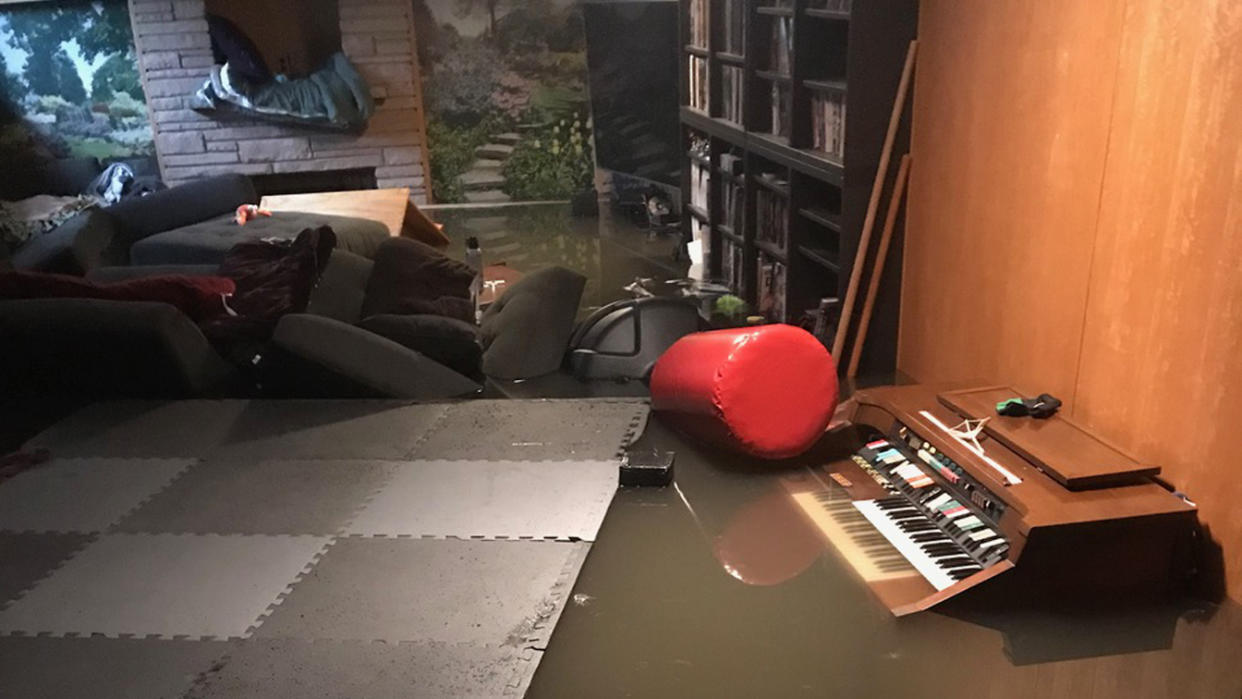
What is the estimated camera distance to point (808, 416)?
9.59ft

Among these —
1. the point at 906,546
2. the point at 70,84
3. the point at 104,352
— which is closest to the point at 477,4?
the point at 70,84

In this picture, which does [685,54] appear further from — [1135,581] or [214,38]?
[1135,581]

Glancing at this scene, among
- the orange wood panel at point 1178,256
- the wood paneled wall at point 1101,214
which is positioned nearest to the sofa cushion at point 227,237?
the wood paneled wall at point 1101,214

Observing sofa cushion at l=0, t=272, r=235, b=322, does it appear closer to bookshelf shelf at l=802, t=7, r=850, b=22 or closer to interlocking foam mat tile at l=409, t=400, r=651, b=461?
interlocking foam mat tile at l=409, t=400, r=651, b=461

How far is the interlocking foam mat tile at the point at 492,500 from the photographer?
8.87 ft

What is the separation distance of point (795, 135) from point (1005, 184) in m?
1.32

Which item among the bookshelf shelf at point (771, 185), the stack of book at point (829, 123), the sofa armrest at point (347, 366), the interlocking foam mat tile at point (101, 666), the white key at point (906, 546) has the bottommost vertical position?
the interlocking foam mat tile at point (101, 666)

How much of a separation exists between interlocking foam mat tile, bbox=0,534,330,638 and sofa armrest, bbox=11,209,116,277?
2.78 m

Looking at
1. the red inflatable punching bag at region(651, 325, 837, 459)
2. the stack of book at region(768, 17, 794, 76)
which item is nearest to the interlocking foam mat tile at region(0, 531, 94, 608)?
the red inflatable punching bag at region(651, 325, 837, 459)

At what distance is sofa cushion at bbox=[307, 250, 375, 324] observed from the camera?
4.24m

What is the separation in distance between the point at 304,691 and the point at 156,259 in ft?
12.3

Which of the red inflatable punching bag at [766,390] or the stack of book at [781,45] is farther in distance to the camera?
the stack of book at [781,45]

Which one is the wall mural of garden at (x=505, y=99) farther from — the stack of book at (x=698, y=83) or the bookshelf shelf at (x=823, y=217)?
the bookshelf shelf at (x=823, y=217)

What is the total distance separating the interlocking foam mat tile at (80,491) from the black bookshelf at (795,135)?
8.78ft
